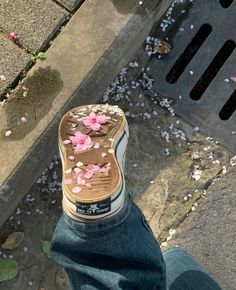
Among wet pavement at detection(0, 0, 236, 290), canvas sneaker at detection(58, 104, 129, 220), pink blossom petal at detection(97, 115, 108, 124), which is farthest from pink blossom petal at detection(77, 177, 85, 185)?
wet pavement at detection(0, 0, 236, 290)

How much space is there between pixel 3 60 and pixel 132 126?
0.57 m

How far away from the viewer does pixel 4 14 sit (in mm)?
2713

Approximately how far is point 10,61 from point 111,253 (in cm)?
82

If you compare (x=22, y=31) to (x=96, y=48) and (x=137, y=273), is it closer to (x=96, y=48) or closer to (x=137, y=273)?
(x=96, y=48)

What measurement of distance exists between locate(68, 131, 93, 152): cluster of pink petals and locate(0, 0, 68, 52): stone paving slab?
429mm

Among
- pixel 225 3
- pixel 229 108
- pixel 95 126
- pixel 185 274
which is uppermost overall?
pixel 225 3

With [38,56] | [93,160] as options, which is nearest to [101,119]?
[93,160]

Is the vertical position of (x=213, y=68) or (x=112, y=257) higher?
(x=213, y=68)

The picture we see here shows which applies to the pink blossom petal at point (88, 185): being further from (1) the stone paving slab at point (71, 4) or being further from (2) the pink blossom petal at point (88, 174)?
(1) the stone paving slab at point (71, 4)

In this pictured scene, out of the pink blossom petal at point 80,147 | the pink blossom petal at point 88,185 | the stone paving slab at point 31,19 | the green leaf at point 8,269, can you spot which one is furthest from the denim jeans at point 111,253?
the stone paving slab at point 31,19

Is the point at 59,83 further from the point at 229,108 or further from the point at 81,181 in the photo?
the point at 229,108

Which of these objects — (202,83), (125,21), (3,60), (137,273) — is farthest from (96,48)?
(137,273)

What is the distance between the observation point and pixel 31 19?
2.71 m

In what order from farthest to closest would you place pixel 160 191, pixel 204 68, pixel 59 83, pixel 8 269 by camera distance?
pixel 204 68 → pixel 160 191 → pixel 8 269 → pixel 59 83
